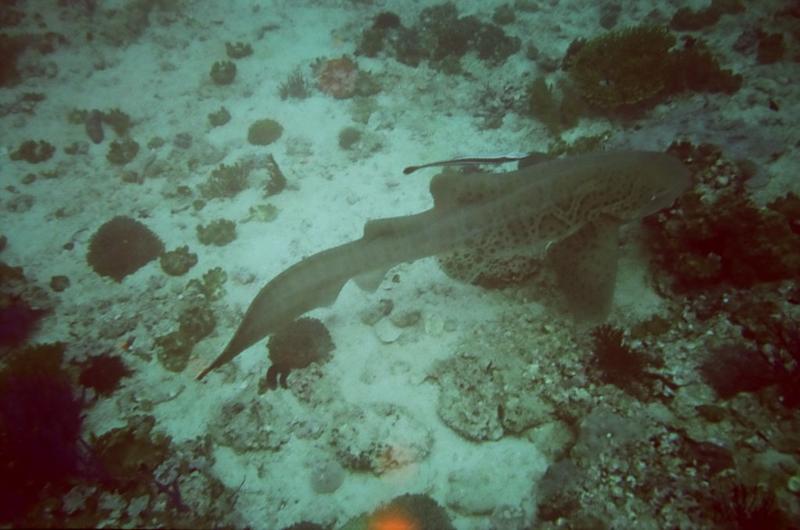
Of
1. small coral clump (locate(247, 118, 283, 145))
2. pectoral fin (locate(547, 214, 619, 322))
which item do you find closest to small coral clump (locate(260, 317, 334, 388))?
pectoral fin (locate(547, 214, 619, 322))

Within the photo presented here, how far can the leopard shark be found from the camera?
5254mm

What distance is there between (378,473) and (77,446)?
425 centimetres

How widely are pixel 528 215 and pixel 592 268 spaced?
1164 millimetres

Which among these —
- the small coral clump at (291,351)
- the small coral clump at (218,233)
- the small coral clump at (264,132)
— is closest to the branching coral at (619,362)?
the small coral clump at (291,351)

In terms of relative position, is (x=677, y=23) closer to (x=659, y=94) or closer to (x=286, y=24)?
(x=659, y=94)

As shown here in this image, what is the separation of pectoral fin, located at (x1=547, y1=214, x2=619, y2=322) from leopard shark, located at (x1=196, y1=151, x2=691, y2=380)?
13 millimetres

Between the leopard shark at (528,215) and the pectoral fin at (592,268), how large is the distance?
0.01 m

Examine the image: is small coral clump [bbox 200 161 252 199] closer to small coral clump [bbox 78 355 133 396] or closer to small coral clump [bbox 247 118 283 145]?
small coral clump [bbox 247 118 283 145]

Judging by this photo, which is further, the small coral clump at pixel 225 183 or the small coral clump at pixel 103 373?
the small coral clump at pixel 225 183

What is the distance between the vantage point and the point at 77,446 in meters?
5.88

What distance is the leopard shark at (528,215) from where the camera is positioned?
5254 mm

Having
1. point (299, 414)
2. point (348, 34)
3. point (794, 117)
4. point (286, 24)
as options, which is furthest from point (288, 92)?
point (794, 117)

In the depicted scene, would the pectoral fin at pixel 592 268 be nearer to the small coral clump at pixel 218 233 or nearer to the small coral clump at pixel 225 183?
the small coral clump at pixel 218 233

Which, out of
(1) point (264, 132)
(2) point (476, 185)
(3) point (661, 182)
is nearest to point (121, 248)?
(1) point (264, 132)
